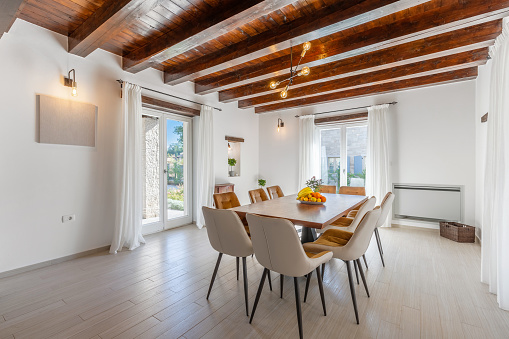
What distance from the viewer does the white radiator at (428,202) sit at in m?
4.36

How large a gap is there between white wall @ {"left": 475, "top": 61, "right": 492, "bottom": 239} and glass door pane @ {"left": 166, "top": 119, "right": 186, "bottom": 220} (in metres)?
5.02

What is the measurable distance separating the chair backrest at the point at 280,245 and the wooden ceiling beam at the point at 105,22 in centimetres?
213

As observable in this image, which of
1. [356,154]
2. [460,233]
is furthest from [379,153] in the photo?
[460,233]

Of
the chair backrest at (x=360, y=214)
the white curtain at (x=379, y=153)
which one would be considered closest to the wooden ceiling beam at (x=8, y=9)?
the chair backrest at (x=360, y=214)

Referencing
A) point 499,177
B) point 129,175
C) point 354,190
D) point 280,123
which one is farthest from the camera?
point 280,123

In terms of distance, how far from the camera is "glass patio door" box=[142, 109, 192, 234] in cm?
432

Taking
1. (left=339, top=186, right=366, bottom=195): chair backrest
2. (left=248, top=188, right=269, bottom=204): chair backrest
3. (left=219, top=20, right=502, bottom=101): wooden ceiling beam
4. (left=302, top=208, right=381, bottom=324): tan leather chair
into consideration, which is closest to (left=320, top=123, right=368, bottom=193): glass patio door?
(left=339, top=186, right=366, bottom=195): chair backrest

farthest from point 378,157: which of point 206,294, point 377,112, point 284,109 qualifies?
point 206,294

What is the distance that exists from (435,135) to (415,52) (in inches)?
82.8

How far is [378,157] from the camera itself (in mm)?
4809

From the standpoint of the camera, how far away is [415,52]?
3105 millimetres

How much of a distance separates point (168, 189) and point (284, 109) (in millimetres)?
3308

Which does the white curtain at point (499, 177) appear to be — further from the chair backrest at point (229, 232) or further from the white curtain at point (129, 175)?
the white curtain at point (129, 175)

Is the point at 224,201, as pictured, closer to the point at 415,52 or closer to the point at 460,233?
the point at 415,52
